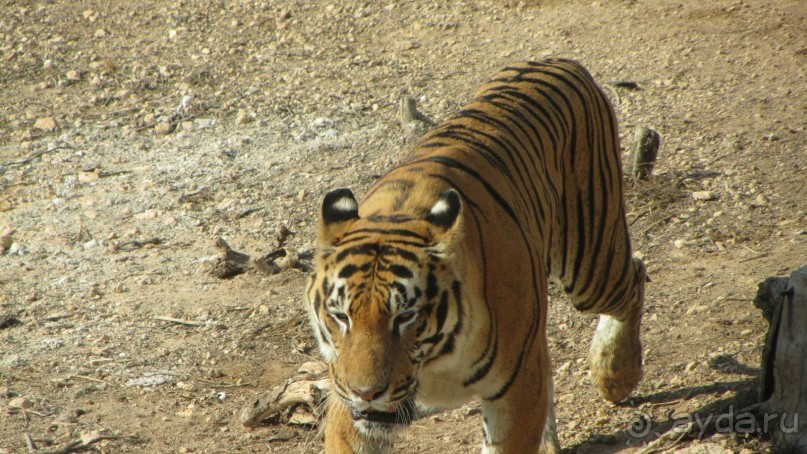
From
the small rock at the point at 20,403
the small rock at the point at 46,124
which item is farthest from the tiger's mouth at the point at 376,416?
the small rock at the point at 46,124

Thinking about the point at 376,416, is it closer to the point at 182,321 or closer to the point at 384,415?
the point at 384,415

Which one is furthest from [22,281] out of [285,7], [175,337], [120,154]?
[285,7]

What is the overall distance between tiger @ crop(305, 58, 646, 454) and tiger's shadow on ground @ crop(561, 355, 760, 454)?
0.90ft

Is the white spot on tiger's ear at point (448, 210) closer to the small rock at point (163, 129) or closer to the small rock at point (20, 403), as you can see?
the small rock at point (20, 403)

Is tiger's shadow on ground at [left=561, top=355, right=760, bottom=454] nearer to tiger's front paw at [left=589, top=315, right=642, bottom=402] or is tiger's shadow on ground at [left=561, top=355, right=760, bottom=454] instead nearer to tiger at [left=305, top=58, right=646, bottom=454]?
tiger's front paw at [left=589, top=315, right=642, bottom=402]

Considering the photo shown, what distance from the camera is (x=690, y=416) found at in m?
4.25

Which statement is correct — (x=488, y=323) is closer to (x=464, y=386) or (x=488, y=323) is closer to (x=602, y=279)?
(x=464, y=386)

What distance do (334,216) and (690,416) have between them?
2.12m

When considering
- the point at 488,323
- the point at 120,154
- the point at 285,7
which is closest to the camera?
the point at 488,323

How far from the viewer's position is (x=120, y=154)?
7.62 metres

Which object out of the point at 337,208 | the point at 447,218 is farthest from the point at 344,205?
the point at 447,218

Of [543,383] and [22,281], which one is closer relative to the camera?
[543,383]

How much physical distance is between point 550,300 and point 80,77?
554 cm

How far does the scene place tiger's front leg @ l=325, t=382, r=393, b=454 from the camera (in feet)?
10.8
